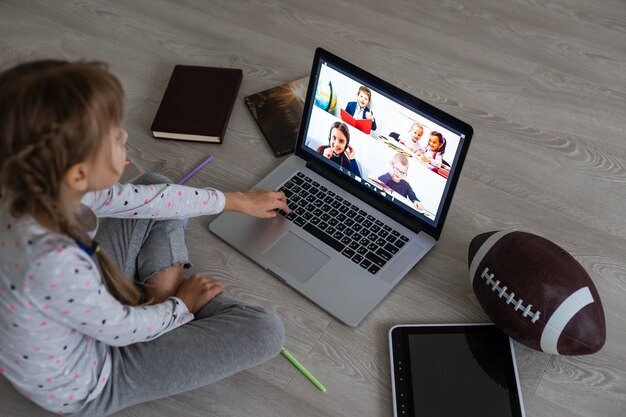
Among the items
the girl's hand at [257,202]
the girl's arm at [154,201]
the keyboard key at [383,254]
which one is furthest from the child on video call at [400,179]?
the girl's arm at [154,201]

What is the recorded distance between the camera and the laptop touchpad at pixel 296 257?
4.27 feet

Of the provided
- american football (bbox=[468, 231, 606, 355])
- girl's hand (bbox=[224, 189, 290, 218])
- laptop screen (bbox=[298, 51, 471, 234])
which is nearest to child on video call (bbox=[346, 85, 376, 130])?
laptop screen (bbox=[298, 51, 471, 234])

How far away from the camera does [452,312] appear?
49.8 inches

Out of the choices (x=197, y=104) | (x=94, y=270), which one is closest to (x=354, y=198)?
(x=197, y=104)

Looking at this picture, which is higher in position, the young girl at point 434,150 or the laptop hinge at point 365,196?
the young girl at point 434,150

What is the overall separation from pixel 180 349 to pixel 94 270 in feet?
0.76

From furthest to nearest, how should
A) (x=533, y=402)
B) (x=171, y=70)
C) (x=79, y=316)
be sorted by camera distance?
(x=171, y=70) < (x=533, y=402) < (x=79, y=316)

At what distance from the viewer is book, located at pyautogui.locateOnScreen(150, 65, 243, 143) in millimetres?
1525

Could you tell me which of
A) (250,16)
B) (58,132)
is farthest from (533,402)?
(250,16)

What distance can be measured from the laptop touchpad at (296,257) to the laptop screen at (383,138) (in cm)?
16

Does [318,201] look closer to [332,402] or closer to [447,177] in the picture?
[447,177]

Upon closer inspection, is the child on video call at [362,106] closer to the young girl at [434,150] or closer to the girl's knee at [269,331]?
the young girl at [434,150]

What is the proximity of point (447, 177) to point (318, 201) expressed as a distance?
29 centimetres

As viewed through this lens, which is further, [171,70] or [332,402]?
[171,70]
